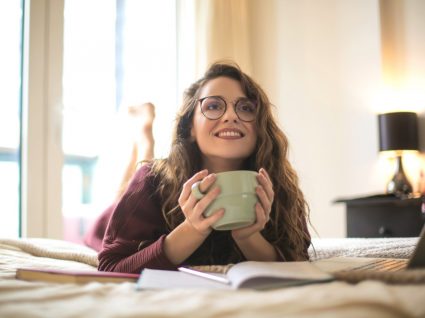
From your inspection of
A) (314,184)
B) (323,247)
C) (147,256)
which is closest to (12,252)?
(147,256)

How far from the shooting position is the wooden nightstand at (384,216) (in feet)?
7.20

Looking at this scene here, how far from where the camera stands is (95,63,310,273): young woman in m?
0.84

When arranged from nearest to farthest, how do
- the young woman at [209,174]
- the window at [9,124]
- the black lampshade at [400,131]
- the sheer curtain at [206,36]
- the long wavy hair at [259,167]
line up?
the young woman at [209,174]
the long wavy hair at [259,167]
the window at [9,124]
the black lampshade at [400,131]
the sheer curtain at [206,36]

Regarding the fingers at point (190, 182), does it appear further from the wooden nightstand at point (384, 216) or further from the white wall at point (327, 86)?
the white wall at point (327, 86)

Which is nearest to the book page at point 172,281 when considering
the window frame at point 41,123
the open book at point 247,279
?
the open book at point 247,279

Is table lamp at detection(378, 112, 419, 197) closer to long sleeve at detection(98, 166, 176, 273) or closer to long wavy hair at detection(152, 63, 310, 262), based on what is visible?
long wavy hair at detection(152, 63, 310, 262)

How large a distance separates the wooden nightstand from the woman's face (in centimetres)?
136

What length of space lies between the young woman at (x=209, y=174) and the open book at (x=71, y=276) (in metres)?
0.22

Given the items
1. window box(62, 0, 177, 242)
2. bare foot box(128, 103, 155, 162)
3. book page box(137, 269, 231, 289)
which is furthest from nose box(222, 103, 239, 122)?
window box(62, 0, 177, 242)

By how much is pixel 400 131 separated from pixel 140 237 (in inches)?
79.8

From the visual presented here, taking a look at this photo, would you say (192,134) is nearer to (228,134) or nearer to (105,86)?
(228,134)

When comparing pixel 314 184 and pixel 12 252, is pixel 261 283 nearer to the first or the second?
pixel 12 252

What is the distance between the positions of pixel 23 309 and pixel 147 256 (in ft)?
1.37

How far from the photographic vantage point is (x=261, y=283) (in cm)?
50
